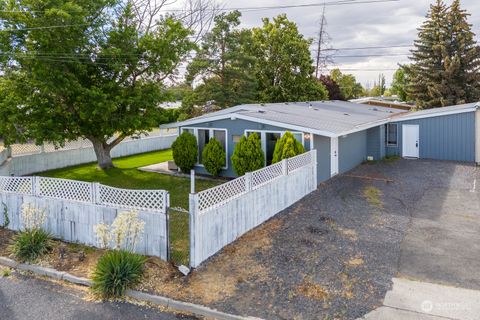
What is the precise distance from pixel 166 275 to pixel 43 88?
34.1 ft

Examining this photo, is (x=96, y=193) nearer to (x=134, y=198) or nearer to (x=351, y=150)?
(x=134, y=198)

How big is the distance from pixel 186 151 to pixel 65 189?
25.7 feet

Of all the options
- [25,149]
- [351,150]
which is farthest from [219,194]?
[25,149]

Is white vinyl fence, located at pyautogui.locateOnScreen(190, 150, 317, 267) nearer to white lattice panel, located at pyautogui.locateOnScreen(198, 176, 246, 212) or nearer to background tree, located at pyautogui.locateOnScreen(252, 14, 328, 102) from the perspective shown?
white lattice panel, located at pyautogui.locateOnScreen(198, 176, 246, 212)

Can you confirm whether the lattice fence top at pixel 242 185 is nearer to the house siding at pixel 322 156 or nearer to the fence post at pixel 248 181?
the fence post at pixel 248 181

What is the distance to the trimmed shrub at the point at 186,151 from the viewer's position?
627 inches

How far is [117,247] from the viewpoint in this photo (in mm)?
6898

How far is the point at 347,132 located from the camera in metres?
13.6

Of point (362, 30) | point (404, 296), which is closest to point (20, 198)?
point (404, 296)

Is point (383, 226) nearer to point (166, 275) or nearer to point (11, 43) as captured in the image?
point (166, 275)

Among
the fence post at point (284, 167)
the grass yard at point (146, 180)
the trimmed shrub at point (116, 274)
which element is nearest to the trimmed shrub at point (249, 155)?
the grass yard at point (146, 180)

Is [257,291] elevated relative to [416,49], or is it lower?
lower

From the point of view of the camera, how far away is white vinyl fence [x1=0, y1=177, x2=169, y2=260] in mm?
7227

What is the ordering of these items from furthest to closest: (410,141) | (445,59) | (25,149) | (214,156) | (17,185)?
(445,59) → (410,141) → (25,149) → (214,156) → (17,185)
